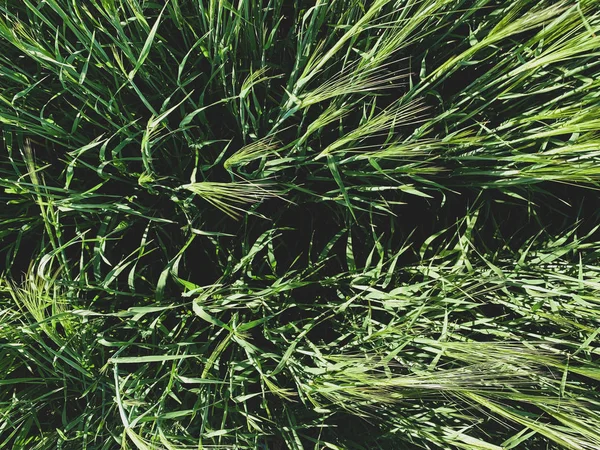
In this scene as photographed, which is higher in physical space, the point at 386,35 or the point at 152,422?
the point at 386,35

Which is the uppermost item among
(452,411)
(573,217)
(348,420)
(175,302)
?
(573,217)

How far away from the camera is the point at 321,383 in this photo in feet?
3.37

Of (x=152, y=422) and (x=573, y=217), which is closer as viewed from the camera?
(x=152, y=422)

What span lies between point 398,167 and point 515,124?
0.84 feet

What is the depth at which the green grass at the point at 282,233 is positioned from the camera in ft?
3.24

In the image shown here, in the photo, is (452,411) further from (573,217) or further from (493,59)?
(493,59)

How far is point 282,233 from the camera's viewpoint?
1.14 meters

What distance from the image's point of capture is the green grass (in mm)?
989

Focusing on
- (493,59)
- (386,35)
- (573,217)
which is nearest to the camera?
(386,35)

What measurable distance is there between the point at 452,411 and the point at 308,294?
38 centimetres

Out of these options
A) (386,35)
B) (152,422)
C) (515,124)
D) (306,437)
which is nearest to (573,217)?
(515,124)

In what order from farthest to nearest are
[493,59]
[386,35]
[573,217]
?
[573,217]
[493,59]
[386,35]

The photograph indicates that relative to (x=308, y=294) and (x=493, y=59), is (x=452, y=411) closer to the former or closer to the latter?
(x=308, y=294)

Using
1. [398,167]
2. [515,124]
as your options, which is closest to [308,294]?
[398,167]
